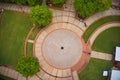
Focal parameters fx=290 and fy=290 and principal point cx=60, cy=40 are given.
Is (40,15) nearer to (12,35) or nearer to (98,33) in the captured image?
(12,35)

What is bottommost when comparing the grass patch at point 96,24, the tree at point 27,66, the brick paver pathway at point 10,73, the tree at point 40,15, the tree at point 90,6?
the brick paver pathway at point 10,73

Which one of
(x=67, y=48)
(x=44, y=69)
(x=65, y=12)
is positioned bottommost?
(x=44, y=69)

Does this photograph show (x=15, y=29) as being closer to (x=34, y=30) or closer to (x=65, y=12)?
(x=34, y=30)

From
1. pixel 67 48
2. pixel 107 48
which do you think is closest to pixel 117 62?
pixel 107 48

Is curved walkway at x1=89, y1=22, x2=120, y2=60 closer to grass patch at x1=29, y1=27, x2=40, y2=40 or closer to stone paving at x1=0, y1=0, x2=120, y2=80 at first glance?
stone paving at x1=0, y1=0, x2=120, y2=80

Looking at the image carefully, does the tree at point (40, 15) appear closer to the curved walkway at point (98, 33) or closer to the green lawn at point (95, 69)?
the curved walkway at point (98, 33)

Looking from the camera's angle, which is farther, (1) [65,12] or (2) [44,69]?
(1) [65,12]

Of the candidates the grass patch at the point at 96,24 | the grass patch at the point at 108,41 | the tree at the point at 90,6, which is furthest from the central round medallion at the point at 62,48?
the tree at the point at 90,6

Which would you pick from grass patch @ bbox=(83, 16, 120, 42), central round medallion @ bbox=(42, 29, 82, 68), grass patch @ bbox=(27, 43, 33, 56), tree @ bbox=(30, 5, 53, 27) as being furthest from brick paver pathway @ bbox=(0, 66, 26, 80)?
grass patch @ bbox=(83, 16, 120, 42)
